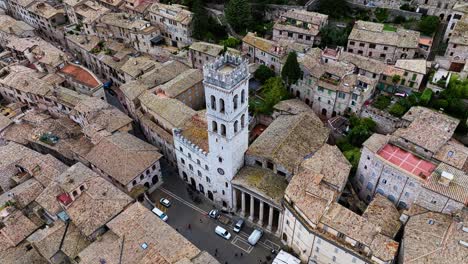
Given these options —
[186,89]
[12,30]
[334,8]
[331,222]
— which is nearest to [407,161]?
[331,222]

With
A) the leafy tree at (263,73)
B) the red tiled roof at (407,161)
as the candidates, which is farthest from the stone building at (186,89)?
the red tiled roof at (407,161)

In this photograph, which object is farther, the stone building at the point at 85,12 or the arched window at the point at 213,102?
the stone building at the point at 85,12

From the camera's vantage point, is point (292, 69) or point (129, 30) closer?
point (292, 69)

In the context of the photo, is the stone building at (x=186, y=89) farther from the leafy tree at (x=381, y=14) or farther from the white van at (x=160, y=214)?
the leafy tree at (x=381, y=14)

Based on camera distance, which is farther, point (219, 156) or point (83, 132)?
point (83, 132)

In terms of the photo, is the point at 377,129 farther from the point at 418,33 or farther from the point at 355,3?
the point at 355,3

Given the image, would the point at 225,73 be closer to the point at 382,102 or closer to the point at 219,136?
the point at 219,136

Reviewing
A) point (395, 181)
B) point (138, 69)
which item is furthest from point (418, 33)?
point (138, 69)
